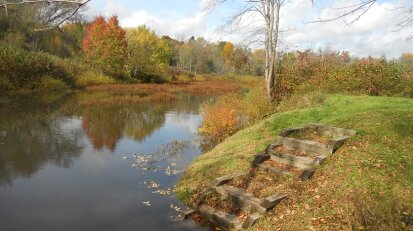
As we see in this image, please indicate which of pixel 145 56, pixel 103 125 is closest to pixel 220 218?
pixel 103 125

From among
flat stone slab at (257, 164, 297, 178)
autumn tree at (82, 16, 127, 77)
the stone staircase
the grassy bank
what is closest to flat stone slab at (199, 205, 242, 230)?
the stone staircase

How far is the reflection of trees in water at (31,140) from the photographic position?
12188 millimetres

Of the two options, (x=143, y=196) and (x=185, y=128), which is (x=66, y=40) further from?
(x=143, y=196)

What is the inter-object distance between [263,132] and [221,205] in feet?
17.2

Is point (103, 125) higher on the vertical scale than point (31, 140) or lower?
higher

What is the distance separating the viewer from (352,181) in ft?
25.6

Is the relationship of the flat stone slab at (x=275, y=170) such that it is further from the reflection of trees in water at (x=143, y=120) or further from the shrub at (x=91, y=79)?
the shrub at (x=91, y=79)

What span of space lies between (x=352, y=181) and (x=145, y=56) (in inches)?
1885

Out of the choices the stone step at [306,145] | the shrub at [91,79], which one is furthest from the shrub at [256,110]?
the shrub at [91,79]

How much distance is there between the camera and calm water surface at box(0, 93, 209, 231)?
871 centimetres

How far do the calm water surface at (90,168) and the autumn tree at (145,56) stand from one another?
29108 millimetres

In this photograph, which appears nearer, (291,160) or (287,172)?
(287,172)

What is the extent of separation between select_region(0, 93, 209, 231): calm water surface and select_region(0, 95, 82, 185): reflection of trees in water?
0.03 metres

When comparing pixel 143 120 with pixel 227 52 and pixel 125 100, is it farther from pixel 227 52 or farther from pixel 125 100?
pixel 227 52
